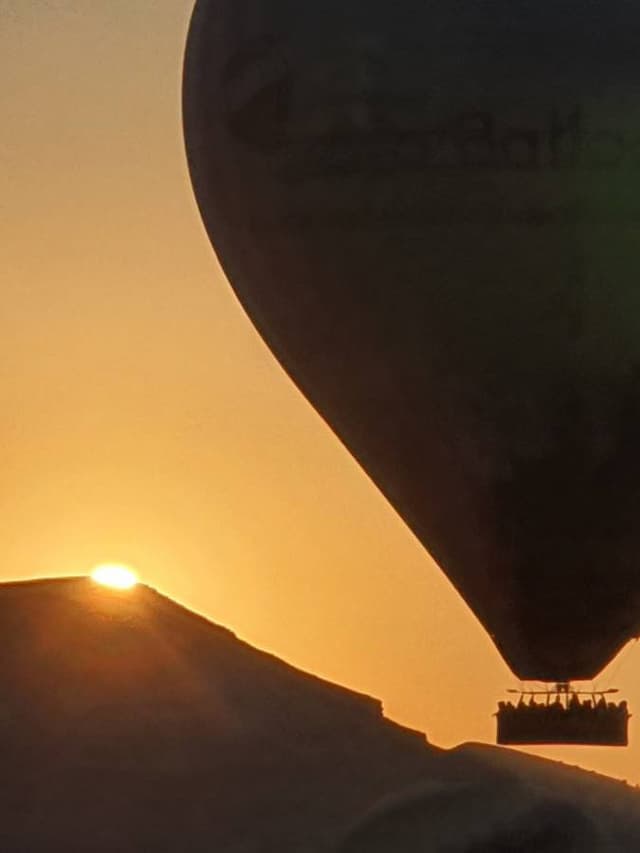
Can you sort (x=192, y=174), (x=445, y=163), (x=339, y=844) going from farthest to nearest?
(x=339, y=844) < (x=192, y=174) < (x=445, y=163)

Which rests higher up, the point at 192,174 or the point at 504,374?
the point at 192,174

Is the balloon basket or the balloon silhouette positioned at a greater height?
the balloon silhouette

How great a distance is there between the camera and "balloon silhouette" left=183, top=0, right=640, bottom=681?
125 feet

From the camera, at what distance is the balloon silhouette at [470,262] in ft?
125

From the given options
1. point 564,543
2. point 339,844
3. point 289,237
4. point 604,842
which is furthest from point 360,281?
point 339,844

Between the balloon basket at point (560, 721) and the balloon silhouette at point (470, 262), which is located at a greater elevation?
the balloon silhouette at point (470, 262)

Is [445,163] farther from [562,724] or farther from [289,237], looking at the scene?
[562,724]

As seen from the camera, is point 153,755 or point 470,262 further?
point 153,755

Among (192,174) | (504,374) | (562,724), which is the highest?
(192,174)

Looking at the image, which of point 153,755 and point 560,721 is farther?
point 153,755

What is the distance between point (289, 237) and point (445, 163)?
2270mm

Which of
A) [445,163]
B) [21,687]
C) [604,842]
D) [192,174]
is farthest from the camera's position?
[21,687]

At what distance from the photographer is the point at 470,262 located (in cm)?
3828

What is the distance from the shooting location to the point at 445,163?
3825 centimetres
